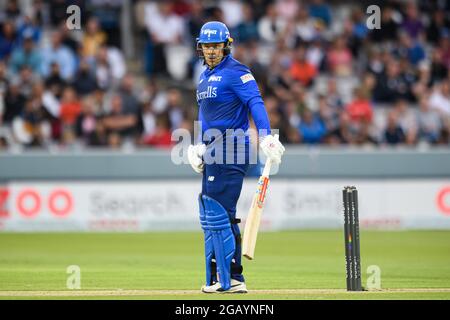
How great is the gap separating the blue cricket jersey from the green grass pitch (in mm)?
1622

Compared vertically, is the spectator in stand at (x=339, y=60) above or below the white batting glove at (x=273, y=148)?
above

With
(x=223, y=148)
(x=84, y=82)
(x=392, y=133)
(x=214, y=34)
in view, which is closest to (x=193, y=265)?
(x=223, y=148)

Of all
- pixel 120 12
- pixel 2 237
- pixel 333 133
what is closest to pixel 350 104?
pixel 333 133

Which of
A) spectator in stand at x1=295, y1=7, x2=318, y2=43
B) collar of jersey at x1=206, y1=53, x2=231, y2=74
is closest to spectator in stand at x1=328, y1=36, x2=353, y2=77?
spectator in stand at x1=295, y1=7, x2=318, y2=43

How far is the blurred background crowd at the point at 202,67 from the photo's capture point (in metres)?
21.4

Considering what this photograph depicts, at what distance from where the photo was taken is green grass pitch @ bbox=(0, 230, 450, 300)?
11.0 metres

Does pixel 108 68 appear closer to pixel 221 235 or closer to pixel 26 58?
pixel 26 58

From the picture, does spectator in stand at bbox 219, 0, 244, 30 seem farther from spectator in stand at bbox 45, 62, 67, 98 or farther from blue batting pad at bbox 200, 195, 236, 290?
blue batting pad at bbox 200, 195, 236, 290

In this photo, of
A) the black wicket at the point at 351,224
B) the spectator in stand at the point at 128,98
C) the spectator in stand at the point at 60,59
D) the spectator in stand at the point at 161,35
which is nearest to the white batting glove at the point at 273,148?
the black wicket at the point at 351,224

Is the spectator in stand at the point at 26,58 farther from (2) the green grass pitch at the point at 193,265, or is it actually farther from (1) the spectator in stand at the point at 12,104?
(2) the green grass pitch at the point at 193,265

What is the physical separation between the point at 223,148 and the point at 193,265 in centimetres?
414

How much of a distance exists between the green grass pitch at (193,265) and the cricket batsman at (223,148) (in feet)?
1.31

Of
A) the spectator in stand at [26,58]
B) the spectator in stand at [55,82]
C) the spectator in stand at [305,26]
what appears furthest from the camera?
the spectator in stand at [305,26]

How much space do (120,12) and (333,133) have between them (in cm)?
659
